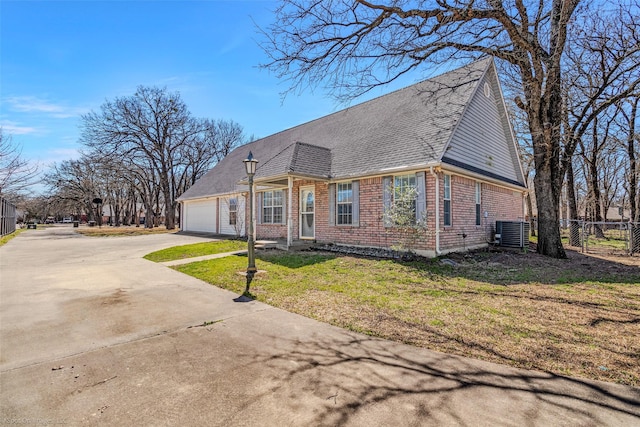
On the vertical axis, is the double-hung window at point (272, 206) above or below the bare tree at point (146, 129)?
below

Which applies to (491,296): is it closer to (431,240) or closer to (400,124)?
(431,240)

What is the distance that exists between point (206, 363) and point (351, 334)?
1857 millimetres

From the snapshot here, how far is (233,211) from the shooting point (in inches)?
740

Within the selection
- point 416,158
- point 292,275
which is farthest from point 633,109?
point 292,275

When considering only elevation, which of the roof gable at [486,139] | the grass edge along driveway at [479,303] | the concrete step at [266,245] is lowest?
the grass edge along driveway at [479,303]

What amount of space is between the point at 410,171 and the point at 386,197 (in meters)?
1.20

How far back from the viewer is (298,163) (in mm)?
12055

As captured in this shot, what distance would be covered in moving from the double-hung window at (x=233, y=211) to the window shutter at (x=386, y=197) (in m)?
10.2

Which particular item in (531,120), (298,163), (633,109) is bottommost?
(298,163)

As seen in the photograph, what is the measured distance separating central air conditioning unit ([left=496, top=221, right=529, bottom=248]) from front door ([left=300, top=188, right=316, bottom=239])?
25.4 feet

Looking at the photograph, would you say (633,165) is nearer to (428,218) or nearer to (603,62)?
(603,62)

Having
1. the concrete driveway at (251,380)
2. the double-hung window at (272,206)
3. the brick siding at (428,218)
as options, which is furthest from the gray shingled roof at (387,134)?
the concrete driveway at (251,380)

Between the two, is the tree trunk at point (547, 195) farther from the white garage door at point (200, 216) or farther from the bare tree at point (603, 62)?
the white garage door at point (200, 216)

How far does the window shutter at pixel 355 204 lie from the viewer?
11648 mm
